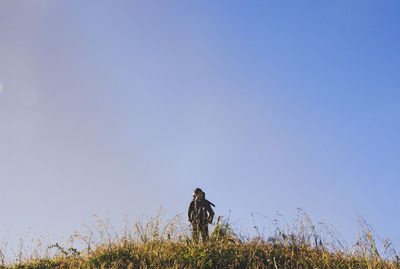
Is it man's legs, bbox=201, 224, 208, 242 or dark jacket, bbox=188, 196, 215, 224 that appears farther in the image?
dark jacket, bbox=188, 196, 215, 224

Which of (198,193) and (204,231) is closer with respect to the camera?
(204,231)

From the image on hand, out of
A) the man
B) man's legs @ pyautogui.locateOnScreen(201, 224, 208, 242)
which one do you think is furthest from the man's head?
man's legs @ pyautogui.locateOnScreen(201, 224, 208, 242)

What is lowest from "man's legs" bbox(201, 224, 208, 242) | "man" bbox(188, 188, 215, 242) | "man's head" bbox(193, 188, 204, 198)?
"man's legs" bbox(201, 224, 208, 242)

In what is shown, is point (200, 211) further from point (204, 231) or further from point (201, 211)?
point (204, 231)

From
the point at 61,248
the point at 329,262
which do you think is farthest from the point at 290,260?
the point at 61,248

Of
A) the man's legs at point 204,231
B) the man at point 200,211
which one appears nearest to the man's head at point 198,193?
the man at point 200,211

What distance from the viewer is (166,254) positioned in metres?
6.05

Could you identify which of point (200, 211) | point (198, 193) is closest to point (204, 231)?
point (200, 211)

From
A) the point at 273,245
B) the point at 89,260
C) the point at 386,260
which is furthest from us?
the point at 273,245

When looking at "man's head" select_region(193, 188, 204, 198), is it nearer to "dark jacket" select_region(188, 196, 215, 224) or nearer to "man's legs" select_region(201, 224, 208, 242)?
"dark jacket" select_region(188, 196, 215, 224)

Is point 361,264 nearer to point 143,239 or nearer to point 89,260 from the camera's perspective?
point 143,239

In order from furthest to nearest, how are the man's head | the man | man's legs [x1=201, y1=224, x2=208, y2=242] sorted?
the man's head < the man < man's legs [x1=201, y1=224, x2=208, y2=242]

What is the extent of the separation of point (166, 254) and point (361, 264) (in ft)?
12.1

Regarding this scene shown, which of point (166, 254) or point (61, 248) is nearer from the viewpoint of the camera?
point (166, 254)
